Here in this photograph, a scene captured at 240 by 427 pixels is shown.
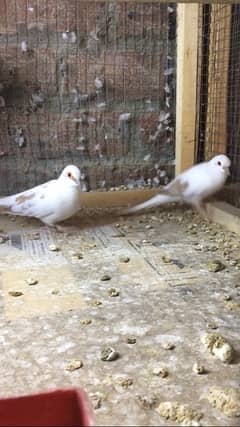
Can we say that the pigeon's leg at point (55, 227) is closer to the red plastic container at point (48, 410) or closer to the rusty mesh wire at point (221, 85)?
the rusty mesh wire at point (221, 85)

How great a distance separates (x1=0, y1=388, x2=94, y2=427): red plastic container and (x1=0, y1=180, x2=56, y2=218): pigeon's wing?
1.10m

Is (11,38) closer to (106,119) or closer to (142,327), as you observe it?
(106,119)

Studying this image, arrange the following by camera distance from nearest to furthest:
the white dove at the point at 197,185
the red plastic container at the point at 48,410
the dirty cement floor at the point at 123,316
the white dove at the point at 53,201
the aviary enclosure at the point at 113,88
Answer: the red plastic container at the point at 48,410 → the dirty cement floor at the point at 123,316 → the white dove at the point at 53,201 → the white dove at the point at 197,185 → the aviary enclosure at the point at 113,88

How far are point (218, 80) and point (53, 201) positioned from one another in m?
0.85

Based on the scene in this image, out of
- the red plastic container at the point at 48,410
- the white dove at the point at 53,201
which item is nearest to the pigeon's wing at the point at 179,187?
the white dove at the point at 53,201

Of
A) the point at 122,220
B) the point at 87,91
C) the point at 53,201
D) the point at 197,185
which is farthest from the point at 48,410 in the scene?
the point at 87,91

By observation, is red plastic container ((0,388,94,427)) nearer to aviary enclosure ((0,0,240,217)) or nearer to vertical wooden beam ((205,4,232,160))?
aviary enclosure ((0,0,240,217))

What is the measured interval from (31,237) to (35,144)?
0.59 metres

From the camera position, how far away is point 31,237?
152 cm

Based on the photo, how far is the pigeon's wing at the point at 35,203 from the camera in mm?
1604

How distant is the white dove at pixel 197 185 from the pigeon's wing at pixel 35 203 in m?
0.36

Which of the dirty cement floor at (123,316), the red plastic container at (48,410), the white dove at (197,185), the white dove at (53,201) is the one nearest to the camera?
the red plastic container at (48,410)

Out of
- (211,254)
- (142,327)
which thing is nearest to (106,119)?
(211,254)

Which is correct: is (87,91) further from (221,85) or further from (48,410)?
(48,410)
